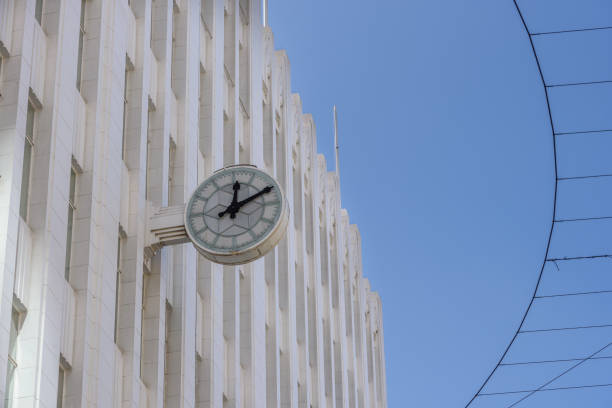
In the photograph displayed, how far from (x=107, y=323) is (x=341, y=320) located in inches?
1385

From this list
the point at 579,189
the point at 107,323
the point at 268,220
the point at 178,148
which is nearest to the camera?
the point at 107,323

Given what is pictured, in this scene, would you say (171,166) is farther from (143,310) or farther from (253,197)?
(253,197)

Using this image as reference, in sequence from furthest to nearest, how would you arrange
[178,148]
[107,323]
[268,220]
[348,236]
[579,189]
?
[348,236] < [178,148] < [579,189] < [268,220] < [107,323]

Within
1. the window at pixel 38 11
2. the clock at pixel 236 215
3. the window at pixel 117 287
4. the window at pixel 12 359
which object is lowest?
the window at pixel 12 359

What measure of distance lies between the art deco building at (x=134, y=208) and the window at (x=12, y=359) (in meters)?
0.04

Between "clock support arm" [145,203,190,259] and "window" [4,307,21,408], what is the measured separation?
7.72 m

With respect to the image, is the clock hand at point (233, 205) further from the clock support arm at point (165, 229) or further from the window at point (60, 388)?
the window at point (60, 388)

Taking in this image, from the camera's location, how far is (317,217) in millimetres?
62844

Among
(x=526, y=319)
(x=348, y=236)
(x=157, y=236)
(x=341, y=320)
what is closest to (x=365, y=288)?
(x=348, y=236)

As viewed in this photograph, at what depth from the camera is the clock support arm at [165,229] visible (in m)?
34.8

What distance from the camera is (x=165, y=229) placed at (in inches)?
1368

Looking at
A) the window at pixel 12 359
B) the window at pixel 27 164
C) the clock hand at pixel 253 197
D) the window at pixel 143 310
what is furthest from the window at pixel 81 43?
the window at pixel 12 359

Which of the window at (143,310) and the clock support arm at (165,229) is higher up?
the clock support arm at (165,229)

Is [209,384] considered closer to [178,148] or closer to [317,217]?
[178,148]
